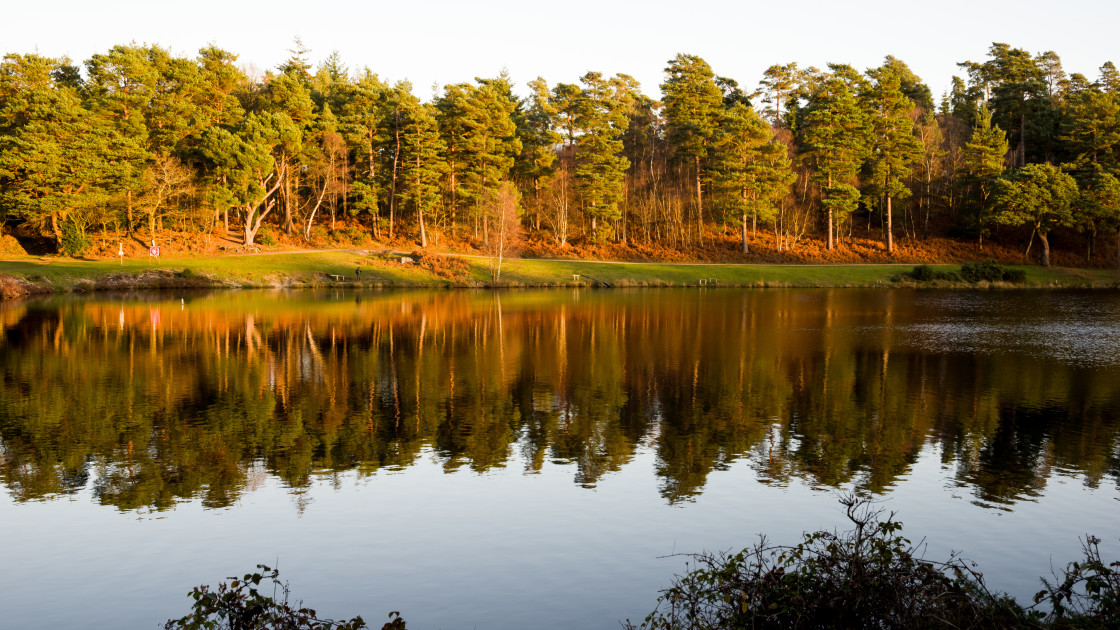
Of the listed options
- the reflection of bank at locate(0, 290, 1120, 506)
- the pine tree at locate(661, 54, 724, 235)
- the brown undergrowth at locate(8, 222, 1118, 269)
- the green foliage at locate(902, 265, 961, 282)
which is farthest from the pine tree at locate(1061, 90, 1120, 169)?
the reflection of bank at locate(0, 290, 1120, 506)

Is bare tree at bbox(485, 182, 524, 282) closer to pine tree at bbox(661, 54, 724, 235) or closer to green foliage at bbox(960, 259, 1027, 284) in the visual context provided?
pine tree at bbox(661, 54, 724, 235)

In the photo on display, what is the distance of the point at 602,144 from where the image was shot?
84.6 metres

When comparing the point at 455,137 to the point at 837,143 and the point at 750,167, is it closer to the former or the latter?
the point at 750,167

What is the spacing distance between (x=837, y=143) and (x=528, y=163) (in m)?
30.8

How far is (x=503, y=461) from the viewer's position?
1545 cm

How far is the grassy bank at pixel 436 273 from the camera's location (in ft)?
201

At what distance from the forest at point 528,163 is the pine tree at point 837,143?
0.76 feet

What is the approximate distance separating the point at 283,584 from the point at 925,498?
949 centimetres

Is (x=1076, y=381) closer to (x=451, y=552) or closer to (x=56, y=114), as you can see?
(x=451, y=552)

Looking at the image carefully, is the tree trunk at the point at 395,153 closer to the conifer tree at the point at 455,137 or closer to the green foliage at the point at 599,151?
the conifer tree at the point at 455,137

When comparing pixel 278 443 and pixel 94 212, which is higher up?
pixel 94 212

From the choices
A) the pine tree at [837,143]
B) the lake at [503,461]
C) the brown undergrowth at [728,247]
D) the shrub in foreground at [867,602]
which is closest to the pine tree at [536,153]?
the brown undergrowth at [728,247]

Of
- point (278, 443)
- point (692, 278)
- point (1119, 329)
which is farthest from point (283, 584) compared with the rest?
point (692, 278)

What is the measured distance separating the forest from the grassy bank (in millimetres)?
5106
